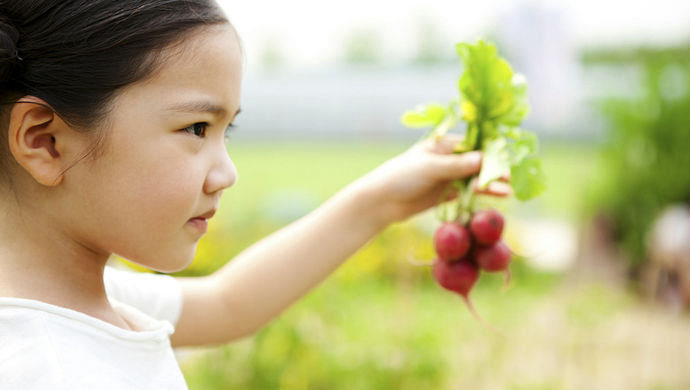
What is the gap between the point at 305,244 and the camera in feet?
4.07

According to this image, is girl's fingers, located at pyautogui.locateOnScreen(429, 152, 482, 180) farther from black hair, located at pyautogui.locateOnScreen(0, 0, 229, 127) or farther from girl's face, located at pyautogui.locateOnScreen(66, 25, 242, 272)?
black hair, located at pyautogui.locateOnScreen(0, 0, 229, 127)

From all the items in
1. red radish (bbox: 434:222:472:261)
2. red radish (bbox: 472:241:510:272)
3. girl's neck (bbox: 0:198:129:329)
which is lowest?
red radish (bbox: 472:241:510:272)

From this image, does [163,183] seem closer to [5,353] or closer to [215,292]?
[5,353]

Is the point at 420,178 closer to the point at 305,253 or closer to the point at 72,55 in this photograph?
the point at 305,253

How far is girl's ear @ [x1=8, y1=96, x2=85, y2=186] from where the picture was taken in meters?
0.82

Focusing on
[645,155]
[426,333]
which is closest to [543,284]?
[645,155]

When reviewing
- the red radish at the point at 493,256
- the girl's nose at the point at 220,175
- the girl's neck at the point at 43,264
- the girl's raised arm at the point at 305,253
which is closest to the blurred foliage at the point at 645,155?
the red radish at the point at 493,256

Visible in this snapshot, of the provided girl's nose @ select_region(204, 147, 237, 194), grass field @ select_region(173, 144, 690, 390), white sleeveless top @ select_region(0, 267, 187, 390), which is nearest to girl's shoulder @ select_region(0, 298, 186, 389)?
white sleeveless top @ select_region(0, 267, 187, 390)

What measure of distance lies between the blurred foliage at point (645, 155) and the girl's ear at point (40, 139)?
4955 millimetres

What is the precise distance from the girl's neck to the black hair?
14 centimetres

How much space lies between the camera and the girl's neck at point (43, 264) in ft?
2.74

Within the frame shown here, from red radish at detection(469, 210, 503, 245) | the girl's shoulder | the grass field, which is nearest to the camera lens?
the girl's shoulder

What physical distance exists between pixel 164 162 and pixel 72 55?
6.5 inches

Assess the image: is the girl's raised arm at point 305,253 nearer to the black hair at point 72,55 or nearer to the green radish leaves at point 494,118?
the green radish leaves at point 494,118
